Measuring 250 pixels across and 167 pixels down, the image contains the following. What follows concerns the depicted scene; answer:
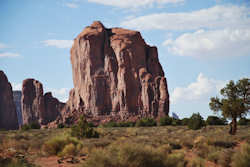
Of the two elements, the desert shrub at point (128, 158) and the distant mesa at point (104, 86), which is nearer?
the desert shrub at point (128, 158)

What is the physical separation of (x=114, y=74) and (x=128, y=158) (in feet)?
287

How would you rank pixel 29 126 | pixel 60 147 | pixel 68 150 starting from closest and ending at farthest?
pixel 68 150, pixel 60 147, pixel 29 126

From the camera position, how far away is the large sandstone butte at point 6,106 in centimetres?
10018

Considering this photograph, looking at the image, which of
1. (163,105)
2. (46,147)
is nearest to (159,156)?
(46,147)

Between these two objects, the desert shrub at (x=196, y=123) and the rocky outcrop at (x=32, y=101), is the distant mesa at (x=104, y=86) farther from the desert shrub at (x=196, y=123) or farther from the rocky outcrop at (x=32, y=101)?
the desert shrub at (x=196, y=123)

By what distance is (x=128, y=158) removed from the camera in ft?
34.9

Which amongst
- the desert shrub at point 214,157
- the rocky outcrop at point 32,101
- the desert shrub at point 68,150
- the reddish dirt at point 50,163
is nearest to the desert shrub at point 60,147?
the desert shrub at point 68,150

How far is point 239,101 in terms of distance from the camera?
30312 mm

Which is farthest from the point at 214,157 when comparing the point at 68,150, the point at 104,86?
the point at 104,86

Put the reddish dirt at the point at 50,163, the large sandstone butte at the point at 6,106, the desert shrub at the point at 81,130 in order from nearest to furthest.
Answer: the reddish dirt at the point at 50,163, the desert shrub at the point at 81,130, the large sandstone butte at the point at 6,106

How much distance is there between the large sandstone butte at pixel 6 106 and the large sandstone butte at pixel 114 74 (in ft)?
58.3

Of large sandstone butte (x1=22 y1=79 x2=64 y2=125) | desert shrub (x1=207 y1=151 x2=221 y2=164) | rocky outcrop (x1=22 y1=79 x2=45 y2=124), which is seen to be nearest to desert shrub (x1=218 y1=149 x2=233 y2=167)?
desert shrub (x1=207 y1=151 x2=221 y2=164)

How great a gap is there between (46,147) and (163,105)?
69.4 metres

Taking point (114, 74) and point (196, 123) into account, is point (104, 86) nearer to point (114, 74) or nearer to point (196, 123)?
point (114, 74)
